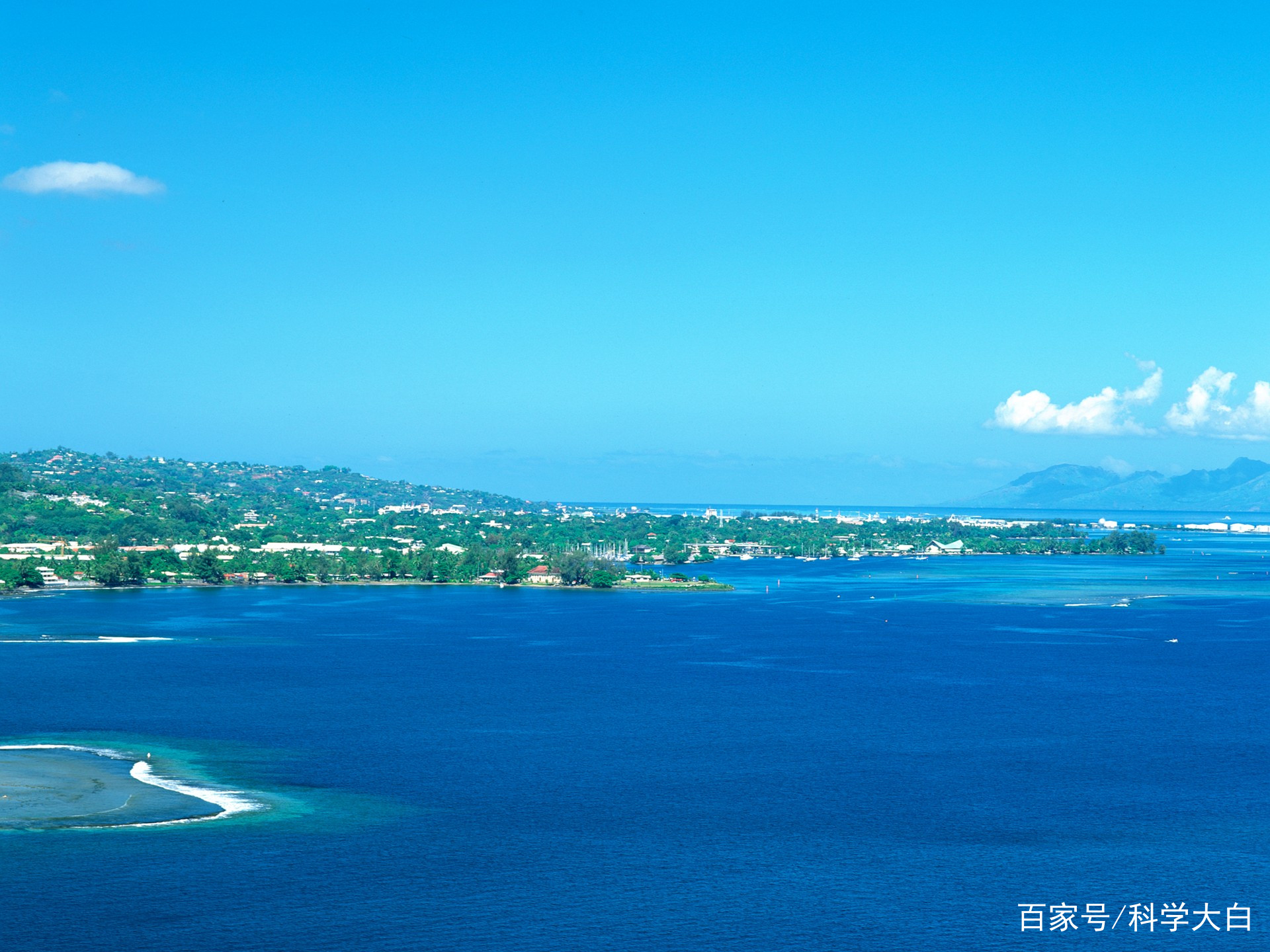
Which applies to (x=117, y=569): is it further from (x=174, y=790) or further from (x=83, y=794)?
(x=83, y=794)

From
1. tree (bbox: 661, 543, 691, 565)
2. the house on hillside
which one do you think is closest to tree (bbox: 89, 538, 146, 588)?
the house on hillside

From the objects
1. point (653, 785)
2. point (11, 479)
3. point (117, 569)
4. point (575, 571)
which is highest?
point (11, 479)

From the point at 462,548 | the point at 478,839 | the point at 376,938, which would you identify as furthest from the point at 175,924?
the point at 462,548

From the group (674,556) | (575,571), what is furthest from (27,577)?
(674,556)

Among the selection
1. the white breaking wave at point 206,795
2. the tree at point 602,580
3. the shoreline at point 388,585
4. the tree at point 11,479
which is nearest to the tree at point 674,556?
the shoreline at point 388,585

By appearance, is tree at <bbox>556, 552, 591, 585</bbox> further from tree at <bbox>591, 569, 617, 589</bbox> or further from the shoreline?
tree at <bbox>591, 569, 617, 589</bbox>

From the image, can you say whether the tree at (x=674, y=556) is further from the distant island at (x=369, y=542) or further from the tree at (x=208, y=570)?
the tree at (x=208, y=570)
